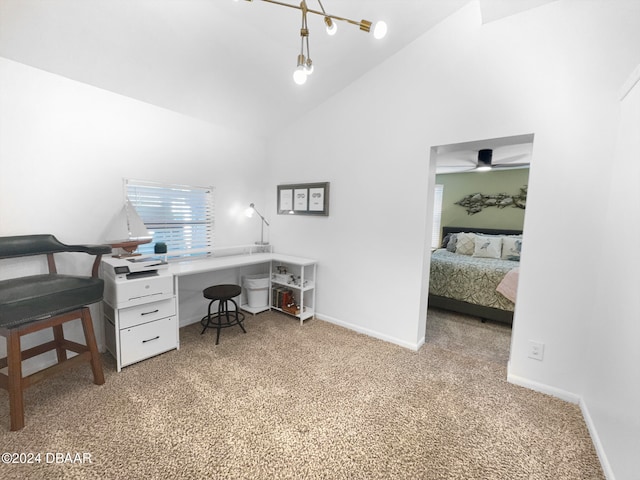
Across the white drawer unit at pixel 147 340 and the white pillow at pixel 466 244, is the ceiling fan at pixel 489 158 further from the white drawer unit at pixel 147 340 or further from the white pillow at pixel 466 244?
the white drawer unit at pixel 147 340

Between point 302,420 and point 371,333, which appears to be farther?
point 371,333

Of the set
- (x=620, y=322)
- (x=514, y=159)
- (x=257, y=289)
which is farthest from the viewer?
(x=514, y=159)

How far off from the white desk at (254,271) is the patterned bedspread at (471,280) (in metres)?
1.58

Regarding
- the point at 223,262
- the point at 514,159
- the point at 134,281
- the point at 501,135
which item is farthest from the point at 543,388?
the point at 514,159

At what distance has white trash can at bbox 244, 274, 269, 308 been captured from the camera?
3.33 meters

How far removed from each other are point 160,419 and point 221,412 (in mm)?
345

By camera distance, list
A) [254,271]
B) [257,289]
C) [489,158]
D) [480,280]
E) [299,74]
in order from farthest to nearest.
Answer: [489,158] < [254,271] < [257,289] < [480,280] < [299,74]

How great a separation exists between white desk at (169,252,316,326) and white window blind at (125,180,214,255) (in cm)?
24

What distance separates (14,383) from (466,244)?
4.71m

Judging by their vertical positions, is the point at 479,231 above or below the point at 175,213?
below

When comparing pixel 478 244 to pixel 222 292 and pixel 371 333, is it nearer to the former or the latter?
pixel 371 333

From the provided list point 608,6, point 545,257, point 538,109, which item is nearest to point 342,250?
point 545,257

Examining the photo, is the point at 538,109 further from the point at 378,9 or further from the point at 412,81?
the point at 378,9

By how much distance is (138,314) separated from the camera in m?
2.21
